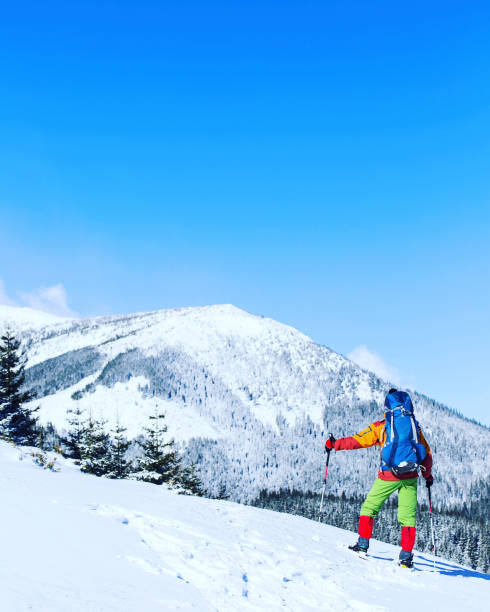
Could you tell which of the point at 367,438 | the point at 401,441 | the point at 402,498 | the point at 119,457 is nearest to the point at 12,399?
the point at 119,457

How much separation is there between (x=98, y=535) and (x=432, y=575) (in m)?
5.83

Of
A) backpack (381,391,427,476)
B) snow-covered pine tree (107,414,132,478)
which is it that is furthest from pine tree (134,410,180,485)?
backpack (381,391,427,476)

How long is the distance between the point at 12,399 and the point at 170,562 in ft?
90.5

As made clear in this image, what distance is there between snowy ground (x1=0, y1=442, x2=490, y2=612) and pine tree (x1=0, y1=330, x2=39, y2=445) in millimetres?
22027

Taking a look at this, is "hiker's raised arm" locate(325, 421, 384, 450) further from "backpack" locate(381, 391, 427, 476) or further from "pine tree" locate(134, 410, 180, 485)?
"pine tree" locate(134, 410, 180, 485)

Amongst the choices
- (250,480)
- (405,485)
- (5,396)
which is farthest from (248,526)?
(250,480)

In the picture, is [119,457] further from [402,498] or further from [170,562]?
[170,562]

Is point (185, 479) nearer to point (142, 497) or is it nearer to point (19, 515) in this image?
point (142, 497)

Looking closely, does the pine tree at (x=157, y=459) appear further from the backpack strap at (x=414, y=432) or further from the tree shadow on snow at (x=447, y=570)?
the backpack strap at (x=414, y=432)

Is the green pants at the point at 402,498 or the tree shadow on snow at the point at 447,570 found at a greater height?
the green pants at the point at 402,498

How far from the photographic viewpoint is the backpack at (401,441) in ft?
27.6

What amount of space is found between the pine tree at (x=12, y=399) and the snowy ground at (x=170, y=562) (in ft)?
72.3

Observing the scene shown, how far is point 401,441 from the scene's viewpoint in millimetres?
8547

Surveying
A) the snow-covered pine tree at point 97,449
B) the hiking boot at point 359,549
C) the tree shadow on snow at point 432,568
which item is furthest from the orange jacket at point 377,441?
the snow-covered pine tree at point 97,449
